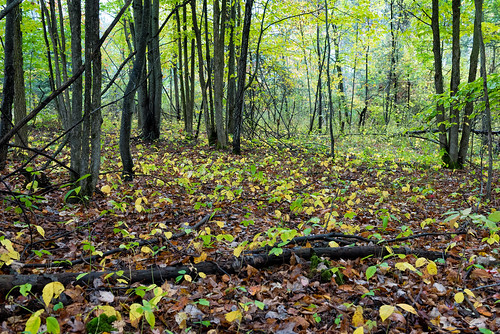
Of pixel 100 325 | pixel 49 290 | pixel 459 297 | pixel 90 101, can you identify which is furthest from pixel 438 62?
pixel 49 290

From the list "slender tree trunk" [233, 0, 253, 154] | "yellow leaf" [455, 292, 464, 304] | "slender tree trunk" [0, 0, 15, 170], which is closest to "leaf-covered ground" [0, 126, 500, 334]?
"yellow leaf" [455, 292, 464, 304]

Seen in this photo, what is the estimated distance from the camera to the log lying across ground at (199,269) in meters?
2.25

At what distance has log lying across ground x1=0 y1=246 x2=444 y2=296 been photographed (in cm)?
225

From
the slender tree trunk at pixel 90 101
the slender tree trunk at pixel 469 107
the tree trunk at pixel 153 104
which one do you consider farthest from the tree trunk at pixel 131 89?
the slender tree trunk at pixel 469 107

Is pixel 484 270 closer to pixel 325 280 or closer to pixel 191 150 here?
pixel 325 280

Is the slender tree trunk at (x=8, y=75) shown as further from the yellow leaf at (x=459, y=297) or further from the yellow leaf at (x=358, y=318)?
the yellow leaf at (x=459, y=297)

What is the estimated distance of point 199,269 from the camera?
2.77 m

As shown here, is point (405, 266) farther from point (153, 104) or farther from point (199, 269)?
point (153, 104)

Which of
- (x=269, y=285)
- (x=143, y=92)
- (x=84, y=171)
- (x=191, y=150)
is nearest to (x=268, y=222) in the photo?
(x=269, y=285)

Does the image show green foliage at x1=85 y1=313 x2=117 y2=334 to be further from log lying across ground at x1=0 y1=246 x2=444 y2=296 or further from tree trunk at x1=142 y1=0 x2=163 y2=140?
tree trunk at x1=142 y1=0 x2=163 y2=140

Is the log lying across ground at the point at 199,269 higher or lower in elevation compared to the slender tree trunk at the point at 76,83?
lower

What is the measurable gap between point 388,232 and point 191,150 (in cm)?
699

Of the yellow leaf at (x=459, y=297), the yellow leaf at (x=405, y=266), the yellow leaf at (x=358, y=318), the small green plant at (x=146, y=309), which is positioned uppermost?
the yellow leaf at (x=405, y=266)

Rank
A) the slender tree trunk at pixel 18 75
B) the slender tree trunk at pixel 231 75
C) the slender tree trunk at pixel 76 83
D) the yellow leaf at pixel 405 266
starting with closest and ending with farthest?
the yellow leaf at pixel 405 266 < the slender tree trunk at pixel 76 83 < the slender tree trunk at pixel 18 75 < the slender tree trunk at pixel 231 75
